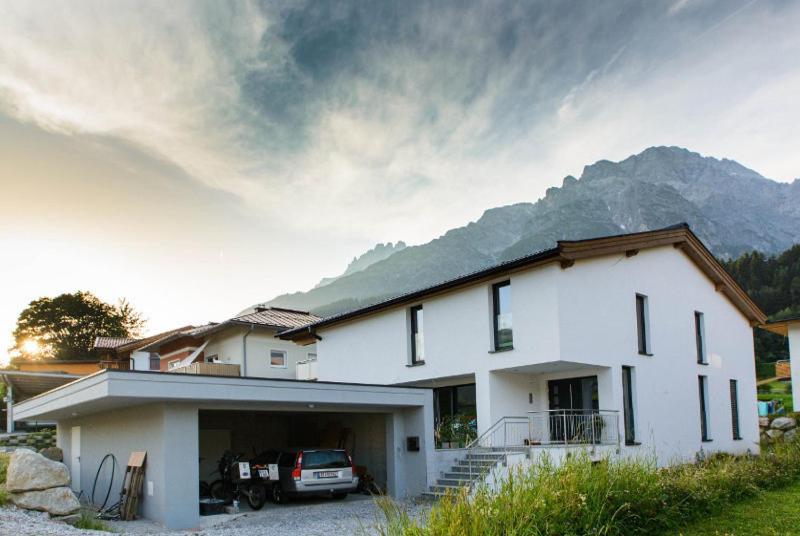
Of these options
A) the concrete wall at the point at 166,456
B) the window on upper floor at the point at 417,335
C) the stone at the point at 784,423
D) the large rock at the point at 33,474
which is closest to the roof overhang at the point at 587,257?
the window on upper floor at the point at 417,335

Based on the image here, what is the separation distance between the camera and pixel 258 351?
1278 inches

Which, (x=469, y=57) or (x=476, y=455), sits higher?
(x=469, y=57)

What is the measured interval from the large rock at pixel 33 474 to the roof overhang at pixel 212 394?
1.50 metres

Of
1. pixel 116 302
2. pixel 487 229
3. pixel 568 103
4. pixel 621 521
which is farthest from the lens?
pixel 487 229

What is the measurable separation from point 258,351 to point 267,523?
18.6 meters

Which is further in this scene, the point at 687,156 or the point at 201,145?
the point at 687,156

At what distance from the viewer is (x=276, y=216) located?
2531cm

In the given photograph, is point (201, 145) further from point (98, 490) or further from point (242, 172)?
point (98, 490)

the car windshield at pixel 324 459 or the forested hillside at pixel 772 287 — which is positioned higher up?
the forested hillside at pixel 772 287

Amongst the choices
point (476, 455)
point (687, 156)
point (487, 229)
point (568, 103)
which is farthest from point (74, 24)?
point (687, 156)

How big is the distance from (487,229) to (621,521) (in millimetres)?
146041

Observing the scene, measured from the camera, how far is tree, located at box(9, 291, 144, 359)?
64.3 meters

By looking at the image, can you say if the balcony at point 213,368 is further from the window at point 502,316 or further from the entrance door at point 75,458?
the window at point 502,316

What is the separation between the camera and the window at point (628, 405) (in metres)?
20.1
